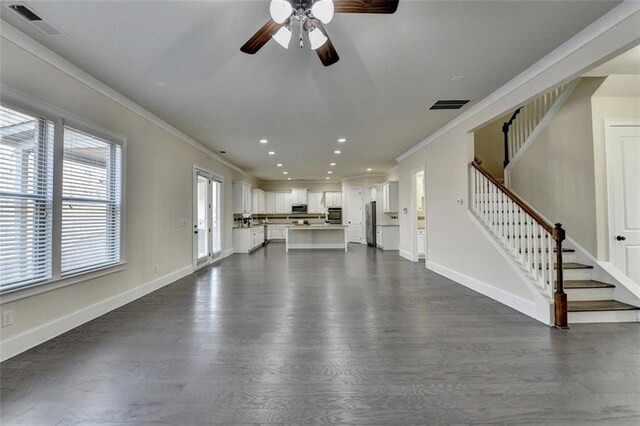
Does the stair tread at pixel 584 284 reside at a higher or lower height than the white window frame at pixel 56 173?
lower

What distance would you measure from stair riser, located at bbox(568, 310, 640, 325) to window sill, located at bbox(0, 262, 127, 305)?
526 centimetres

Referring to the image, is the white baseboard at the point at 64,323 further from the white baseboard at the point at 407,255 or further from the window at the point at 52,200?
the white baseboard at the point at 407,255

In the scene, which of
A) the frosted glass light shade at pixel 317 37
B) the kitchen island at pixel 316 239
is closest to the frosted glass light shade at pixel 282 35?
the frosted glass light shade at pixel 317 37

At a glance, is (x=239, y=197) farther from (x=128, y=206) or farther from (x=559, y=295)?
(x=559, y=295)

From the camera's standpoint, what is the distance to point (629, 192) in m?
3.48

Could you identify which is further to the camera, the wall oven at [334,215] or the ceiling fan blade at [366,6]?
the wall oven at [334,215]

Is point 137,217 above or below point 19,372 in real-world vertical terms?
above

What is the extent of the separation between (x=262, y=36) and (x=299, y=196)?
10.6 metres

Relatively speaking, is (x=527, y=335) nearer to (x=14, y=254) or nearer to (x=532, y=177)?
(x=532, y=177)

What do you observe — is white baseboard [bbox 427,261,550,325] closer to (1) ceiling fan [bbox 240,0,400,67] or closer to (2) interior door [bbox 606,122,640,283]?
(2) interior door [bbox 606,122,640,283]

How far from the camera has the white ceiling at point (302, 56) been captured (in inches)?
87.6

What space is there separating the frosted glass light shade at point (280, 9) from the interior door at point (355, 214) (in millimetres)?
9728

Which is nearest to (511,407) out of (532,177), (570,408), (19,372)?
(570,408)

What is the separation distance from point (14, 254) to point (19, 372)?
0.98 metres
